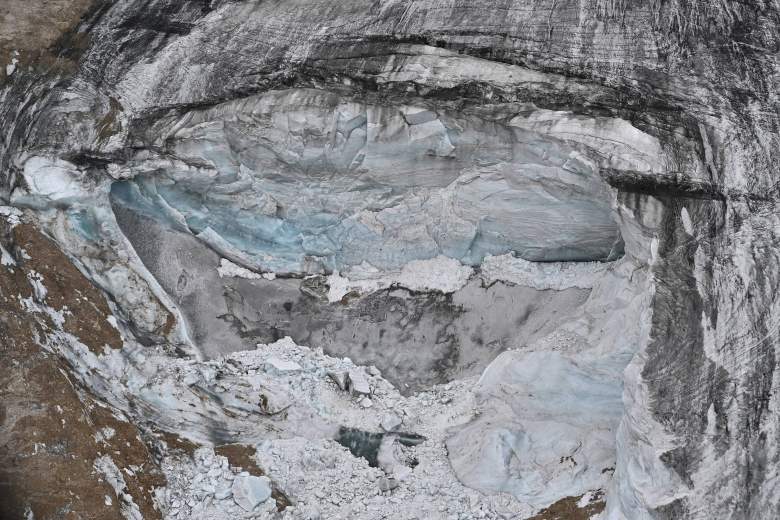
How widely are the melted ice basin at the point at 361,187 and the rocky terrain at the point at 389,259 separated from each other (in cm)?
5

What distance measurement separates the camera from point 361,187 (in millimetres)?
14922

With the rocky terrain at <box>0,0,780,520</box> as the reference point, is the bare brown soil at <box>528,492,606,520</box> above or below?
below

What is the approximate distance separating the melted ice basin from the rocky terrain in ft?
0.16

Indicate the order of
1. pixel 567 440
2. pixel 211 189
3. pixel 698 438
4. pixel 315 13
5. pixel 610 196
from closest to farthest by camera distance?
pixel 698 438 → pixel 610 196 → pixel 567 440 → pixel 315 13 → pixel 211 189

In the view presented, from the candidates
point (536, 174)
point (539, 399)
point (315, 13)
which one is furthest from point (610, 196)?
point (315, 13)

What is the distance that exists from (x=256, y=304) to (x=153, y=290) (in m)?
2.01

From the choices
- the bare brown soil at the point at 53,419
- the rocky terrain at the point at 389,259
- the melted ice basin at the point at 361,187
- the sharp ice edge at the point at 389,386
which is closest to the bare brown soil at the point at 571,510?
the rocky terrain at the point at 389,259

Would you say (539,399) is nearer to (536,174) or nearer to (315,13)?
(536,174)

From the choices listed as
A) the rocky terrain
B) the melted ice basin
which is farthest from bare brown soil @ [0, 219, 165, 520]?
the melted ice basin

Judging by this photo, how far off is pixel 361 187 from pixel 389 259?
1.62 m

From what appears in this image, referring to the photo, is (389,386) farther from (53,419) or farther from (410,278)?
(53,419)

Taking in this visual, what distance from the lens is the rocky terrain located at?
1108 cm

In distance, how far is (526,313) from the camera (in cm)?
1466

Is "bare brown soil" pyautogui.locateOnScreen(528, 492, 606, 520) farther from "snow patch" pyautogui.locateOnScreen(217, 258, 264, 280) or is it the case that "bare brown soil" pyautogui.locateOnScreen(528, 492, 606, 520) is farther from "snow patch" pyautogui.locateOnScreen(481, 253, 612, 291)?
"snow patch" pyautogui.locateOnScreen(217, 258, 264, 280)
